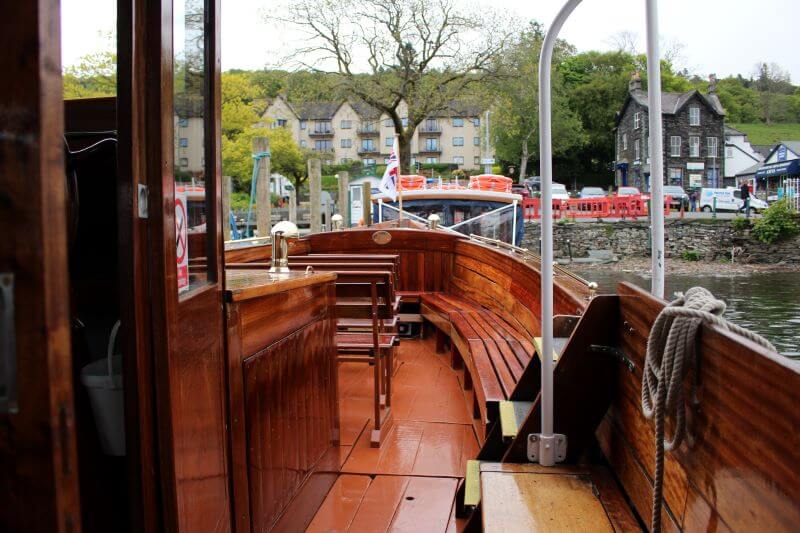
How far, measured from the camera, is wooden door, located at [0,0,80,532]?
2.43 feet

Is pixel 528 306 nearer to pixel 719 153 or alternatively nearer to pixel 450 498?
pixel 450 498

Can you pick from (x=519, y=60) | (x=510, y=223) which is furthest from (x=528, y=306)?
(x=519, y=60)

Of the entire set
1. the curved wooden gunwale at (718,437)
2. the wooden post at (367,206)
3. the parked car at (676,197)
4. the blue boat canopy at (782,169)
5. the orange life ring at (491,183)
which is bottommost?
the curved wooden gunwale at (718,437)

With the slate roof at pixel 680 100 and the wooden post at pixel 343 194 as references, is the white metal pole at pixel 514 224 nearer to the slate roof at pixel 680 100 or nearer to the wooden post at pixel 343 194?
the wooden post at pixel 343 194

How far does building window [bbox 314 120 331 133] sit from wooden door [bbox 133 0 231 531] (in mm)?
67620

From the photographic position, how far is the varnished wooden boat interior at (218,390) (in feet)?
2.50

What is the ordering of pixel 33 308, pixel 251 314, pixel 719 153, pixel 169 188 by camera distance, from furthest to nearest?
1. pixel 719 153
2. pixel 251 314
3. pixel 169 188
4. pixel 33 308

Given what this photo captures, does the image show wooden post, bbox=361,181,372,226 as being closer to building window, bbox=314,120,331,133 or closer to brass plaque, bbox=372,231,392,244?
brass plaque, bbox=372,231,392,244

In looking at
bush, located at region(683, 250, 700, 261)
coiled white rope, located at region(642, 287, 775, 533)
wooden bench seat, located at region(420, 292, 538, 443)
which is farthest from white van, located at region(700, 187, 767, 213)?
coiled white rope, located at region(642, 287, 775, 533)

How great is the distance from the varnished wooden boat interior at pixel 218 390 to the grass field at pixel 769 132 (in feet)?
212

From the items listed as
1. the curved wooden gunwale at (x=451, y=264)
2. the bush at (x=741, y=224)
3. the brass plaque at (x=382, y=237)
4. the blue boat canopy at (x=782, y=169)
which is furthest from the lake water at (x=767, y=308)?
the blue boat canopy at (x=782, y=169)

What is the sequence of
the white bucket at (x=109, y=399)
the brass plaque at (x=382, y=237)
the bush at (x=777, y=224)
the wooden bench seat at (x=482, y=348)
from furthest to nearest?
the bush at (x=777, y=224), the brass plaque at (x=382, y=237), the wooden bench seat at (x=482, y=348), the white bucket at (x=109, y=399)

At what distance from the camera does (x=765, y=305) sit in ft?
43.5

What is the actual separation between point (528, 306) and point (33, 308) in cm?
427
